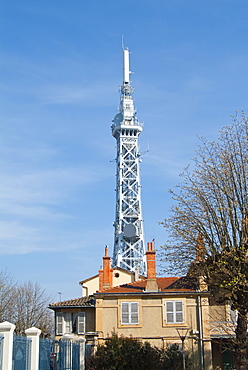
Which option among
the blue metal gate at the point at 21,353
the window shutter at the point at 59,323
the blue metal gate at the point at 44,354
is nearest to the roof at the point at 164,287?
the window shutter at the point at 59,323

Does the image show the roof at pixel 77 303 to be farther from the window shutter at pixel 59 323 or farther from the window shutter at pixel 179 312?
the window shutter at pixel 179 312

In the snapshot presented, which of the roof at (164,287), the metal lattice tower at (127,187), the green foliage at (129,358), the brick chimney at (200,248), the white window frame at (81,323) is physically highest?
the metal lattice tower at (127,187)

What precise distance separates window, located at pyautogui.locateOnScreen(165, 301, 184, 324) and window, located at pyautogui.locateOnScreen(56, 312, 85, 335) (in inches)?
193

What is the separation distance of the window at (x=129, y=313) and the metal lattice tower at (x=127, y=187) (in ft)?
130

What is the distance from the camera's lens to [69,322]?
30.5 m

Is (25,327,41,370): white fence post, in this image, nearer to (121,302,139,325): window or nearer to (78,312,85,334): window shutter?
(121,302,139,325): window

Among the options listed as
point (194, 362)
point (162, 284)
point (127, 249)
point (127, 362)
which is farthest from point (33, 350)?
point (127, 249)

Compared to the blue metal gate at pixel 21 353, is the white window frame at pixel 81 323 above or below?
above

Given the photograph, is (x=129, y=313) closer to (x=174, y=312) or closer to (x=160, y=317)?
(x=160, y=317)

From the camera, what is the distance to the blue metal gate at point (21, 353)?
42.5ft

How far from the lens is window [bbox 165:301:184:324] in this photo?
94.9ft

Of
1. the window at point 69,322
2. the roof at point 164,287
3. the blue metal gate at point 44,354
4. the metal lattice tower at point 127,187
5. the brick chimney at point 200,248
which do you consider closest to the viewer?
the blue metal gate at point 44,354

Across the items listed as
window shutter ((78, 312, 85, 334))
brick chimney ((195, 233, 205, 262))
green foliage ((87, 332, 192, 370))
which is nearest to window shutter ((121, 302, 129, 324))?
window shutter ((78, 312, 85, 334))

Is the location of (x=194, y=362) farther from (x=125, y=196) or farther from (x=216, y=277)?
(x=125, y=196)
